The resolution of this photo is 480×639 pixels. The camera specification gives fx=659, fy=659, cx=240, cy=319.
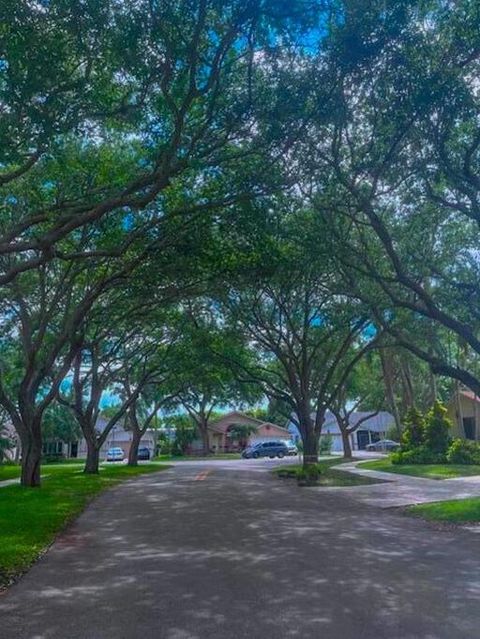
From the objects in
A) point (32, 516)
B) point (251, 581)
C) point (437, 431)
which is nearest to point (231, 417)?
point (437, 431)

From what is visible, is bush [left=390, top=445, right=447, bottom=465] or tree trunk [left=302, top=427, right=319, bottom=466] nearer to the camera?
tree trunk [left=302, top=427, right=319, bottom=466]

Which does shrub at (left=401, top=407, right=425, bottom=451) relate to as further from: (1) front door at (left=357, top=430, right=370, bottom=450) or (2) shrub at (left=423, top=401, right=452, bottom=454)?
(1) front door at (left=357, top=430, right=370, bottom=450)

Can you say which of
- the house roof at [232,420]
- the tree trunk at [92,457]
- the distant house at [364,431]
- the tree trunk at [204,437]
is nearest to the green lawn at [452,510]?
the tree trunk at [92,457]

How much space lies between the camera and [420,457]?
32.3 meters

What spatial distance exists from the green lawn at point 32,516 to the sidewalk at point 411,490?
25.4 ft

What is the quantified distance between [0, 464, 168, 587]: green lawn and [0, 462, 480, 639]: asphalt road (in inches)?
13.1

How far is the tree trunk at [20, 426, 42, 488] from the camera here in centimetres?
2283

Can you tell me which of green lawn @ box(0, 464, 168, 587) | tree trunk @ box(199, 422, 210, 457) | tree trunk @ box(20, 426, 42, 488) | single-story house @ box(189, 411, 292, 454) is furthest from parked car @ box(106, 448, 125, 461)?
tree trunk @ box(20, 426, 42, 488)

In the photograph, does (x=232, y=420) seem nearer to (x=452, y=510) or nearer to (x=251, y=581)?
(x=452, y=510)

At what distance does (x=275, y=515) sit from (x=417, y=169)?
26.6ft

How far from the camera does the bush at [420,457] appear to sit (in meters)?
31.7

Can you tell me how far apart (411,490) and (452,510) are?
5.80m

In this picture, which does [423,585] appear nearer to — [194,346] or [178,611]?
[178,611]

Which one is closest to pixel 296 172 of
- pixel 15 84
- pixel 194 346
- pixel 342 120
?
pixel 342 120
